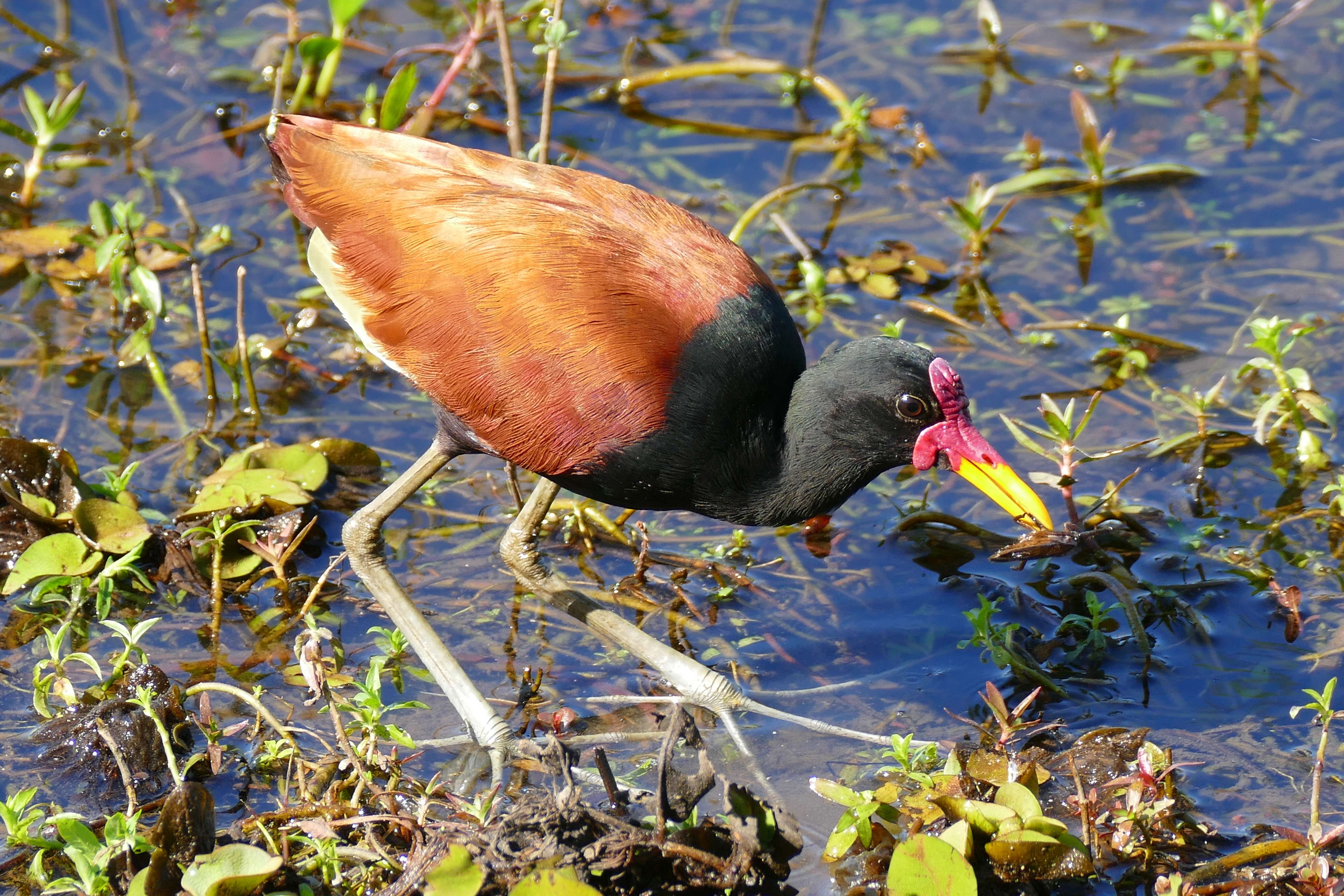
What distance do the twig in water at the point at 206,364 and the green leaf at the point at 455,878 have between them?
2.32 meters

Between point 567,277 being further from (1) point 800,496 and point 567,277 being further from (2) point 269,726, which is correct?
(2) point 269,726

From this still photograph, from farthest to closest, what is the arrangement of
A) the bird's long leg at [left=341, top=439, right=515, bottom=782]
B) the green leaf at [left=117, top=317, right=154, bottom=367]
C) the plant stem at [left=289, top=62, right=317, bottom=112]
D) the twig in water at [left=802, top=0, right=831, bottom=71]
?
the twig in water at [left=802, top=0, right=831, bottom=71] < the plant stem at [left=289, top=62, right=317, bottom=112] < the green leaf at [left=117, top=317, right=154, bottom=367] < the bird's long leg at [left=341, top=439, right=515, bottom=782]

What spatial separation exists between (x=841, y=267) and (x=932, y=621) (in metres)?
1.78

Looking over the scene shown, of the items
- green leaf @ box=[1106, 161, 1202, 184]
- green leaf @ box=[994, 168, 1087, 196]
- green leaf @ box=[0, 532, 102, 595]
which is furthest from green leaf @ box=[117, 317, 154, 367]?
green leaf @ box=[1106, 161, 1202, 184]

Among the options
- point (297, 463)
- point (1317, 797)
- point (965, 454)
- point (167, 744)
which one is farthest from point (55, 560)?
point (1317, 797)

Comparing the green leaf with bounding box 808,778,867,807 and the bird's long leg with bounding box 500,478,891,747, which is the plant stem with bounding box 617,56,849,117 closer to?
the bird's long leg with bounding box 500,478,891,747

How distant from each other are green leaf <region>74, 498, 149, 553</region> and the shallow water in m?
0.25

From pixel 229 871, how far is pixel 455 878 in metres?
0.48

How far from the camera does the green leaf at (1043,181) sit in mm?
5484

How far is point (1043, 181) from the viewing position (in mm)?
5523

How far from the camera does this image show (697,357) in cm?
351

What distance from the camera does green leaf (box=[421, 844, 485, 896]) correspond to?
2762mm

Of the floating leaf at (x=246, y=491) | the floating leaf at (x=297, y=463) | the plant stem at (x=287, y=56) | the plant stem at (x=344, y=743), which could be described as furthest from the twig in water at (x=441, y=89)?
the plant stem at (x=344, y=743)

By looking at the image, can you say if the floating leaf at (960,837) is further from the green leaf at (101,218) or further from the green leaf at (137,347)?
the green leaf at (101,218)
